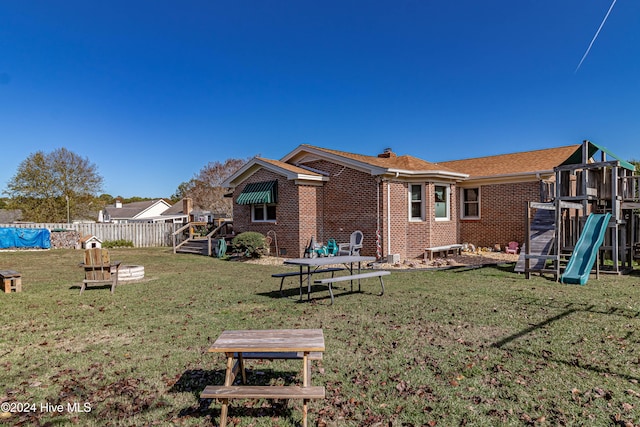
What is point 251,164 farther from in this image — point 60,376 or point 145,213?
point 145,213

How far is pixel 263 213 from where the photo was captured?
60.9ft

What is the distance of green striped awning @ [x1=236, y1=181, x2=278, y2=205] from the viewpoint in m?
17.3

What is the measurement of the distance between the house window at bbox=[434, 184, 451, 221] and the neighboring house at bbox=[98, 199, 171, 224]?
46955 millimetres

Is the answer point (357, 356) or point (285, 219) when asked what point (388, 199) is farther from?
point (357, 356)

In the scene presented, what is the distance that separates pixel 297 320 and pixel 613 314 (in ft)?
18.7

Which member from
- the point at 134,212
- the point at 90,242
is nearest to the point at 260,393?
the point at 90,242

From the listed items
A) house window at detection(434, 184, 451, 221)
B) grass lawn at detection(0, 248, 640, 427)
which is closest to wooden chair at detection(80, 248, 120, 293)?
grass lawn at detection(0, 248, 640, 427)

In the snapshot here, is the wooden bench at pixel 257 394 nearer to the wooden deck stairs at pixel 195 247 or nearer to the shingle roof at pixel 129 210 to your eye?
the wooden deck stairs at pixel 195 247

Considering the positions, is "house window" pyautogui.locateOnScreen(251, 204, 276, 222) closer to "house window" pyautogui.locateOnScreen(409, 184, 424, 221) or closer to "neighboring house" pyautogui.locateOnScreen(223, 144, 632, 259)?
"neighboring house" pyautogui.locateOnScreen(223, 144, 632, 259)

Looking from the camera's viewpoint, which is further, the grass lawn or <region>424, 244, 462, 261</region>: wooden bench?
<region>424, 244, 462, 261</region>: wooden bench

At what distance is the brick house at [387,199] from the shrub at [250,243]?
98 cm

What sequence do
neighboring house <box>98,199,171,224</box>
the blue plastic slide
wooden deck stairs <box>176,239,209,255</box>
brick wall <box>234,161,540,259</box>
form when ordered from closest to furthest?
the blue plastic slide, brick wall <box>234,161,540,259</box>, wooden deck stairs <box>176,239,209,255</box>, neighboring house <box>98,199,171,224</box>

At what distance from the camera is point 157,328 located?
6.48 m

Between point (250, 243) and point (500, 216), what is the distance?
11.5m
